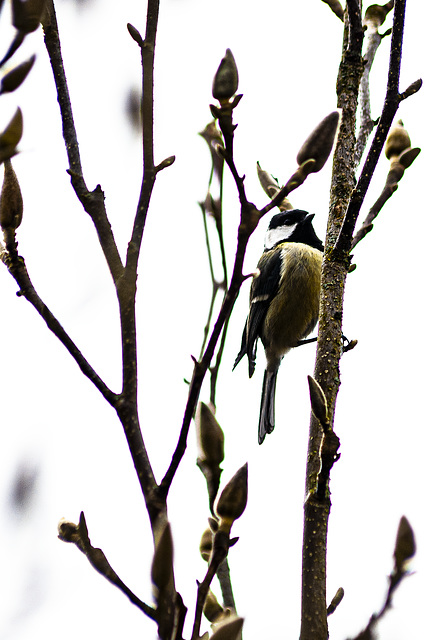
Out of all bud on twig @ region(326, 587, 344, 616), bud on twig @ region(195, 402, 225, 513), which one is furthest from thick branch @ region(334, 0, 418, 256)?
bud on twig @ region(326, 587, 344, 616)

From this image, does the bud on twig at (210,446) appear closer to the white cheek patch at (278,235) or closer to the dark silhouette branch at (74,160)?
the dark silhouette branch at (74,160)

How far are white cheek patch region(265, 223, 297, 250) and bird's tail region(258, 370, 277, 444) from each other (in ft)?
3.01

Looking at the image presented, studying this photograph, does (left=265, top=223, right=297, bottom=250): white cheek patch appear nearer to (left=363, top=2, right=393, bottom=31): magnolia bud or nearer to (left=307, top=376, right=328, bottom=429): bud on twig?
(left=363, top=2, right=393, bottom=31): magnolia bud

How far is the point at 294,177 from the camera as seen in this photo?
35.5 inches

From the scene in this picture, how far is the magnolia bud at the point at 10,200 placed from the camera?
34.5 inches

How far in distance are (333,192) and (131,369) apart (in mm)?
998

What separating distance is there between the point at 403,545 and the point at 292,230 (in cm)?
403

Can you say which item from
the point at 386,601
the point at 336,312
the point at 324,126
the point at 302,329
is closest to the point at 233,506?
the point at 386,601

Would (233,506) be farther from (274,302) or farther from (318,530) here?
(274,302)

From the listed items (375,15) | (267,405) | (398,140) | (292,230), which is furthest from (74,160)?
(292,230)

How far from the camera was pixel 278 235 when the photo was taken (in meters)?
4.96

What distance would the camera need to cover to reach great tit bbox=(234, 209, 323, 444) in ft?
13.9

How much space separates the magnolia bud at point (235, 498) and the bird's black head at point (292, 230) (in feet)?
12.3

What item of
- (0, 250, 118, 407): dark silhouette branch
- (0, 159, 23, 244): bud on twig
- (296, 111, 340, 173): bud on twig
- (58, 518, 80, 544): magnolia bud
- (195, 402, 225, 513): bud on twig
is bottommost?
(58, 518, 80, 544): magnolia bud
